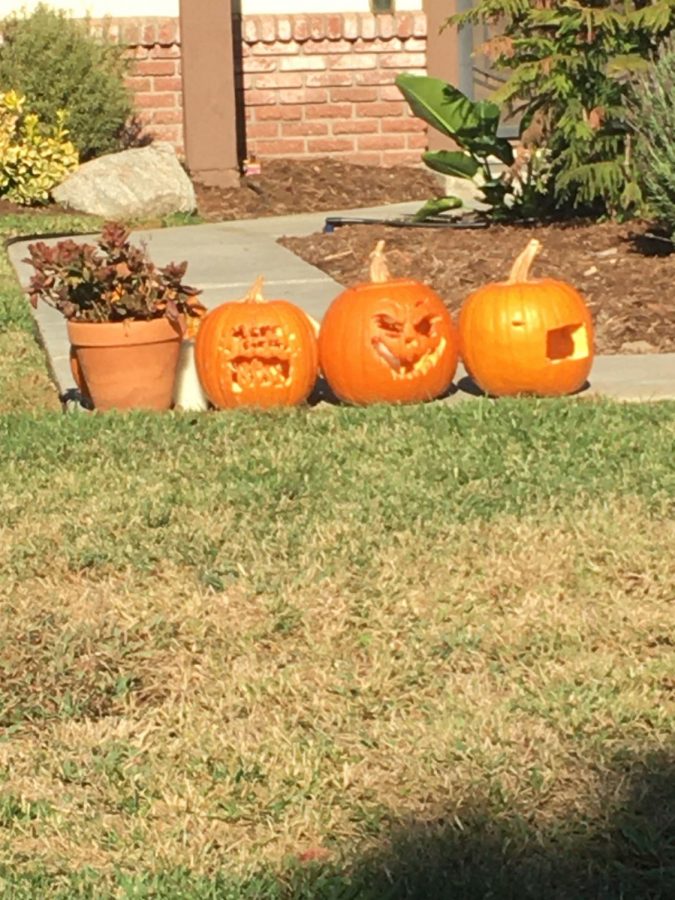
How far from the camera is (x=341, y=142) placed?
16.4 metres

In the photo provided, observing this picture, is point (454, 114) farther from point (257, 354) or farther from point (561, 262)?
point (257, 354)

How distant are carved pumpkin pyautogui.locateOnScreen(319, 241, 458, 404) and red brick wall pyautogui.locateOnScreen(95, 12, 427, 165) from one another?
9.77m

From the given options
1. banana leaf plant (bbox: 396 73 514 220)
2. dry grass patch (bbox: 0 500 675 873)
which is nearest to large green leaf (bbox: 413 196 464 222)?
banana leaf plant (bbox: 396 73 514 220)

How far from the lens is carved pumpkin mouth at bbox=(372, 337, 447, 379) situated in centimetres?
664

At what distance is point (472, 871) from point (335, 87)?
1379 cm

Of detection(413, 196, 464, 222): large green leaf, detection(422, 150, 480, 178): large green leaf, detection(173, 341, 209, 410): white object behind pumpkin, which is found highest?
detection(422, 150, 480, 178): large green leaf

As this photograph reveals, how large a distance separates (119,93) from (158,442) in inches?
363

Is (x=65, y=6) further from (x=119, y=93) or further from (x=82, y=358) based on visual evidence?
(x=82, y=358)

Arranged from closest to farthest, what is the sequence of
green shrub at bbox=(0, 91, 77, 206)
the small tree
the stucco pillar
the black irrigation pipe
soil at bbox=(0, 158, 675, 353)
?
soil at bbox=(0, 158, 675, 353)
the small tree
the black irrigation pipe
green shrub at bbox=(0, 91, 77, 206)
the stucco pillar

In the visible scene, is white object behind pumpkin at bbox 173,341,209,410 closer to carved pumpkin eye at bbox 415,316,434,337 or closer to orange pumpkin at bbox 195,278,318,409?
orange pumpkin at bbox 195,278,318,409

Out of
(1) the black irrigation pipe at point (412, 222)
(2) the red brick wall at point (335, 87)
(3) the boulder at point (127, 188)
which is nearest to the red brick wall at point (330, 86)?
(2) the red brick wall at point (335, 87)

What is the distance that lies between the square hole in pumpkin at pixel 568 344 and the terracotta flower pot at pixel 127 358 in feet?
4.74

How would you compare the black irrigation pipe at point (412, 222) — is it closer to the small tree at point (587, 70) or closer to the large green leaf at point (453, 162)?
the large green leaf at point (453, 162)

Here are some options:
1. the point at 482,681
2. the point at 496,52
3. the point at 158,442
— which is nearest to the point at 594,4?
the point at 496,52
